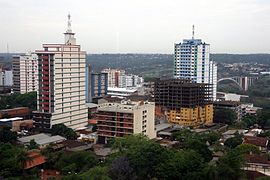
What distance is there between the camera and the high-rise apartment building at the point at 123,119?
663 inches

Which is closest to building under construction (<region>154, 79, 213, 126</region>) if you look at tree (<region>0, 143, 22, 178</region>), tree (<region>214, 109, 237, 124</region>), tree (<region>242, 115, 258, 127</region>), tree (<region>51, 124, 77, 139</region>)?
tree (<region>214, 109, 237, 124</region>)

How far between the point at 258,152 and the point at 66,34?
1109cm

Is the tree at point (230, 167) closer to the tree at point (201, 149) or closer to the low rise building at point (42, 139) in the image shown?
the tree at point (201, 149)

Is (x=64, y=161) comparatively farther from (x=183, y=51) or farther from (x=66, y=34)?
(x=183, y=51)

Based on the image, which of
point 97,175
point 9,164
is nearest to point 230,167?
point 97,175

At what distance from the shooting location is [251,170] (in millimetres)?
12641

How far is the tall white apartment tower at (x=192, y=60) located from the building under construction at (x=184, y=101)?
16.0ft

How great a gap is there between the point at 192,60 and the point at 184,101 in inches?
247

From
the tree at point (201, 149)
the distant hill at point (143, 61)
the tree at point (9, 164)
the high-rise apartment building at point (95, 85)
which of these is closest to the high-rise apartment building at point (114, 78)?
the high-rise apartment building at point (95, 85)

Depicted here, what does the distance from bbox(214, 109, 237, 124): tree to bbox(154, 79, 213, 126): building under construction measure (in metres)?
0.82

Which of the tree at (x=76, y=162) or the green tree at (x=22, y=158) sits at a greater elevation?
the green tree at (x=22, y=158)

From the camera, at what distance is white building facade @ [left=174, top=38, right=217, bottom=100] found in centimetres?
2733

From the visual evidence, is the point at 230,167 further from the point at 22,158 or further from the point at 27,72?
the point at 27,72

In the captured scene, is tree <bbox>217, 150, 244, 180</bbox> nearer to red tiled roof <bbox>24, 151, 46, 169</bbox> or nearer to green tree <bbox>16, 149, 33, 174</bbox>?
green tree <bbox>16, 149, 33, 174</bbox>
